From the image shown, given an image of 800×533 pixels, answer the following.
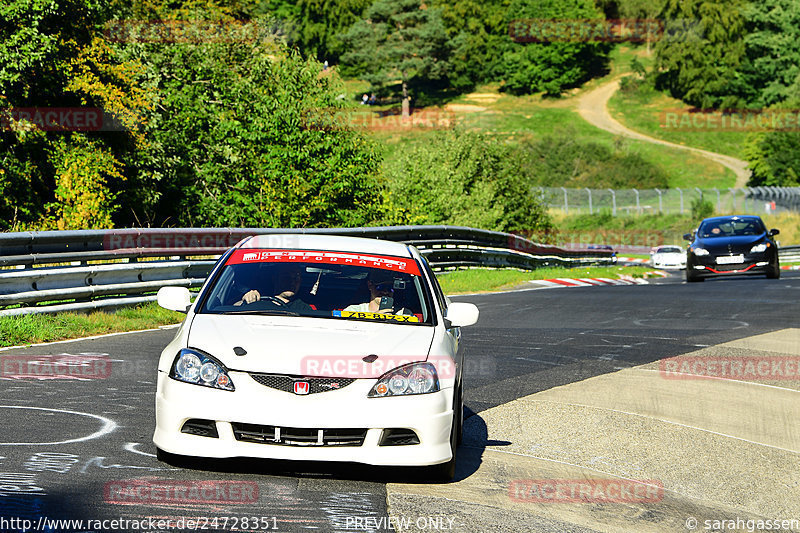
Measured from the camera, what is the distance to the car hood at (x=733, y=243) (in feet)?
84.5

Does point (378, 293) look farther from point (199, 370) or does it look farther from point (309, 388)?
point (199, 370)

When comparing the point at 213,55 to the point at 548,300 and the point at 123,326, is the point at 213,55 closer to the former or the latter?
the point at 548,300

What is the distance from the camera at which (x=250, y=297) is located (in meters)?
7.11

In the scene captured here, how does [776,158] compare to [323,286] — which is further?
[776,158]

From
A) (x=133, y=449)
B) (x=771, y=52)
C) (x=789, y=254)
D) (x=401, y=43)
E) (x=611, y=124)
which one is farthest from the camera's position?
(x=401, y=43)

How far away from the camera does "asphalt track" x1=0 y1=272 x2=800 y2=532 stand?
5.53 metres

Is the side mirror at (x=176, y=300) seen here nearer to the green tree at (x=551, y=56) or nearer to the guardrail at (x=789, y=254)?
the guardrail at (x=789, y=254)

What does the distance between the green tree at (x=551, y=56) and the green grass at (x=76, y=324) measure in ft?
360

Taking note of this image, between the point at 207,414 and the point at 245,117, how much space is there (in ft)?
91.2

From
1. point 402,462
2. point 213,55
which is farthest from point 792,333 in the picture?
point 213,55

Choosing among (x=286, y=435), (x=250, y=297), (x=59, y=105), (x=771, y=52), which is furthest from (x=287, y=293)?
(x=771, y=52)

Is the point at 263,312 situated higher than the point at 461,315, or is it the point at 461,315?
the point at 263,312

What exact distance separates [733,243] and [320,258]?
20209mm

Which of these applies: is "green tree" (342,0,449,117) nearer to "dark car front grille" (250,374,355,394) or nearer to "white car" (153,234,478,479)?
"white car" (153,234,478,479)
